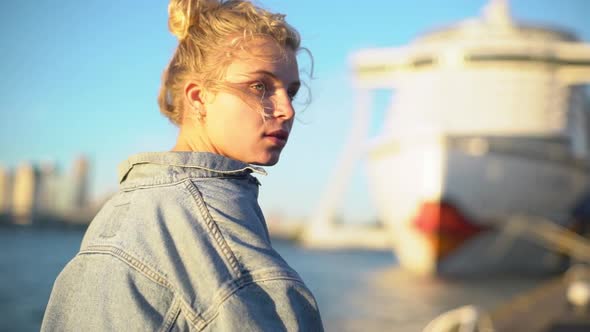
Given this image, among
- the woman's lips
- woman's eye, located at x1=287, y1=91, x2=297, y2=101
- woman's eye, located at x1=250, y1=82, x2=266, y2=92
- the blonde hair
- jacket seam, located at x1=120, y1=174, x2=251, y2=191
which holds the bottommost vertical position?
jacket seam, located at x1=120, y1=174, x2=251, y2=191

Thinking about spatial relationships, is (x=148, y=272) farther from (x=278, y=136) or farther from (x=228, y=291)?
(x=278, y=136)

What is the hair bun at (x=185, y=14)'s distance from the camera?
0.99 metres

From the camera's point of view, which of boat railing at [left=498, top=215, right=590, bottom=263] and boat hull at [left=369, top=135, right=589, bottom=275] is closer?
boat hull at [left=369, top=135, right=589, bottom=275]

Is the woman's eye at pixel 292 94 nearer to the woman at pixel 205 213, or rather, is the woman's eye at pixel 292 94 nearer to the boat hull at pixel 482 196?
the woman at pixel 205 213

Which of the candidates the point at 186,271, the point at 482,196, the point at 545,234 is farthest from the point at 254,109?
the point at 545,234

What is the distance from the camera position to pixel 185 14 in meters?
1.00

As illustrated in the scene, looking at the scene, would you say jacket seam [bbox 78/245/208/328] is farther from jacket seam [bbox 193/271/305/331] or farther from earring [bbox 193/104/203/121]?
earring [bbox 193/104/203/121]

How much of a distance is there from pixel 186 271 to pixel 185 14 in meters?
0.40

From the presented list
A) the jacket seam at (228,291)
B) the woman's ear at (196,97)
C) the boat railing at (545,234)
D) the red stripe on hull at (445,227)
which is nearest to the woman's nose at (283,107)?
the woman's ear at (196,97)

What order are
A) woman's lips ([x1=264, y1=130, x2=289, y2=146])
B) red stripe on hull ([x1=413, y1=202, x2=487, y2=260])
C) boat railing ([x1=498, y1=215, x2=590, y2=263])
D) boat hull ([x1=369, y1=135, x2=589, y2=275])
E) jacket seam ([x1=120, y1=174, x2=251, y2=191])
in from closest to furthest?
jacket seam ([x1=120, y1=174, x2=251, y2=191]), woman's lips ([x1=264, y1=130, x2=289, y2=146]), red stripe on hull ([x1=413, y1=202, x2=487, y2=260]), boat hull ([x1=369, y1=135, x2=589, y2=275]), boat railing ([x1=498, y1=215, x2=590, y2=263])

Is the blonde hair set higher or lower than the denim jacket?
higher

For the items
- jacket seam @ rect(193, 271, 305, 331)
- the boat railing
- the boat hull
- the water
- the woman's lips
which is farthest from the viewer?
the boat railing

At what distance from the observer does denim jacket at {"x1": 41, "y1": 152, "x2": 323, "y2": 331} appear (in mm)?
766

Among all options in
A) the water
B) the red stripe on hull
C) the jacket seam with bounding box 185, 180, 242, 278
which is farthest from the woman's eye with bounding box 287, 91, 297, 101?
the red stripe on hull
